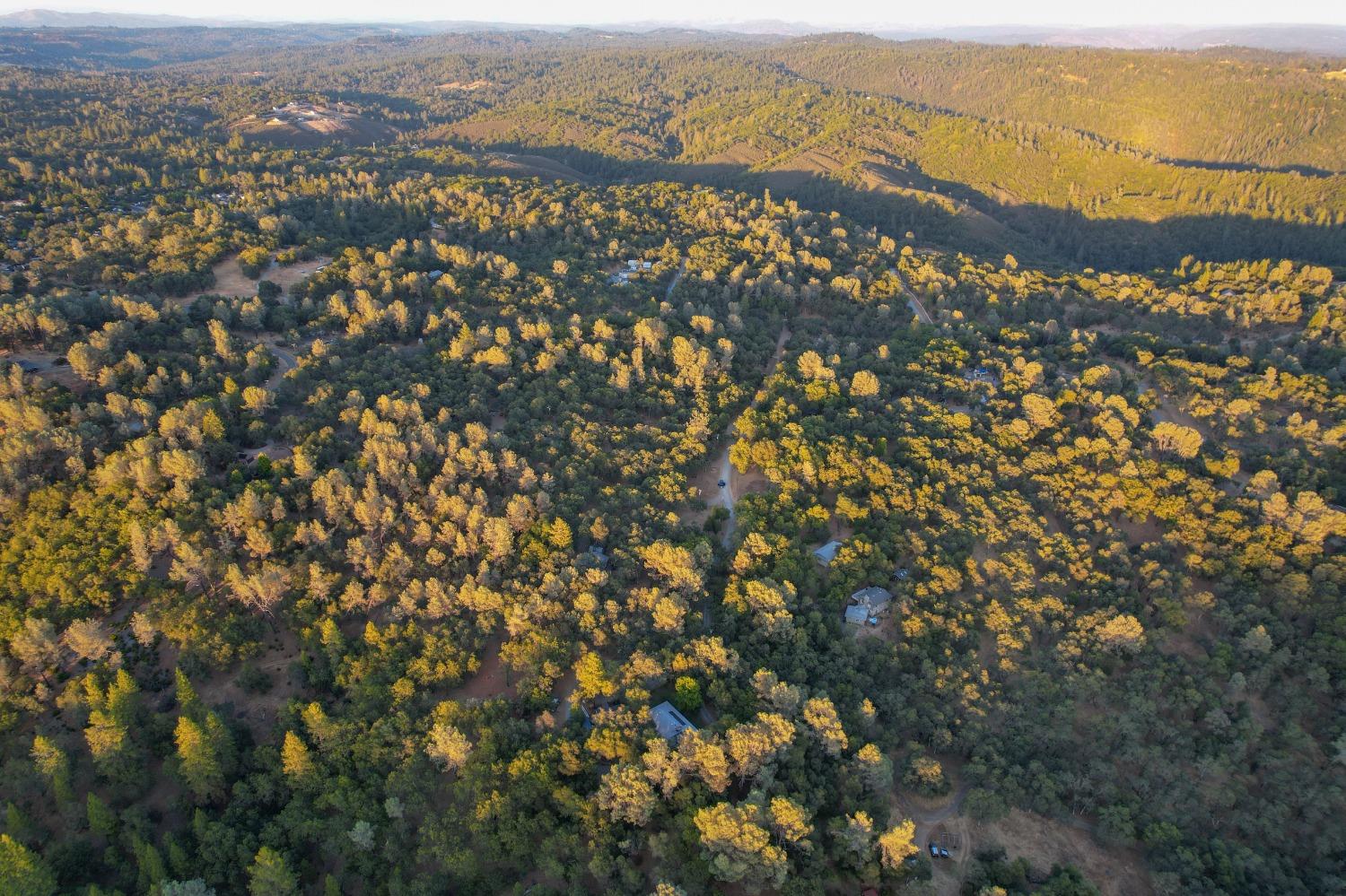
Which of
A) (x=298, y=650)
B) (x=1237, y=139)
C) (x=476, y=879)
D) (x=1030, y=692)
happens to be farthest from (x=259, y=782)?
(x=1237, y=139)

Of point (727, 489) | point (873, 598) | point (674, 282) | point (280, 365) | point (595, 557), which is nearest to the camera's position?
point (873, 598)

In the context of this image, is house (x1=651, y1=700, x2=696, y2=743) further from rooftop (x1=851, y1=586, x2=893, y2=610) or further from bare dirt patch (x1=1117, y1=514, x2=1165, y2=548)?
bare dirt patch (x1=1117, y1=514, x2=1165, y2=548)

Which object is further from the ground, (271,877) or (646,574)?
Answer: (646,574)

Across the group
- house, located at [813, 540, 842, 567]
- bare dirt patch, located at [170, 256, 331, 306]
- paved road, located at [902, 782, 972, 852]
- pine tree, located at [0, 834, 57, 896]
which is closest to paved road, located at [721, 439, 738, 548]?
house, located at [813, 540, 842, 567]

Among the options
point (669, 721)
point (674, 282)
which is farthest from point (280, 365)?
point (669, 721)

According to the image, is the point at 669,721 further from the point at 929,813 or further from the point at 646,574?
the point at 929,813

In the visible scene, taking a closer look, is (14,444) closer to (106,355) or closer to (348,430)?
(106,355)

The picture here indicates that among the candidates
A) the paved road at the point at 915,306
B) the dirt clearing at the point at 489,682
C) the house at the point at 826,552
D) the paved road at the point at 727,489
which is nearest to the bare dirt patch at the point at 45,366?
the dirt clearing at the point at 489,682
